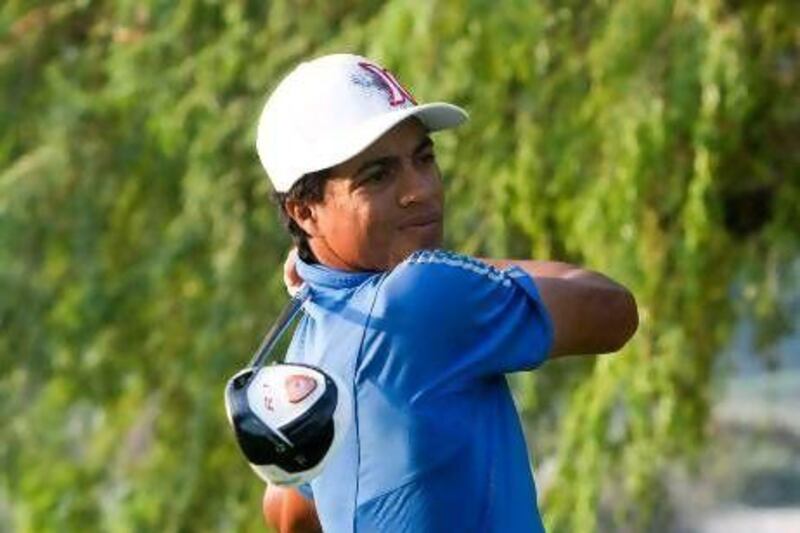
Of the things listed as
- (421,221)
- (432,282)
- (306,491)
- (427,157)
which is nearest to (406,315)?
(432,282)

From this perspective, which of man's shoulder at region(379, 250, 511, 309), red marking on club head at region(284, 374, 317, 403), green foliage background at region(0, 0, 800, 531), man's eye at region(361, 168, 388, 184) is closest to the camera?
red marking on club head at region(284, 374, 317, 403)

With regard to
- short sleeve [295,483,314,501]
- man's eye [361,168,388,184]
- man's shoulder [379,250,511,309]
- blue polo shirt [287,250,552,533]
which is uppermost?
man's eye [361,168,388,184]

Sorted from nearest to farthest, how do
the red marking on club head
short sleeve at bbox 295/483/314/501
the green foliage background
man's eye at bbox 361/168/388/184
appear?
the red marking on club head
man's eye at bbox 361/168/388/184
short sleeve at bbox 295/483/314/501
the green foliage background

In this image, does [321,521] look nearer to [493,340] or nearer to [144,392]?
[493,340]

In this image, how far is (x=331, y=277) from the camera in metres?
3.89

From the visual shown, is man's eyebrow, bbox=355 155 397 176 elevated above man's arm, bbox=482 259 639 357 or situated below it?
above

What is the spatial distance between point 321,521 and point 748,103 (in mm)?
3507

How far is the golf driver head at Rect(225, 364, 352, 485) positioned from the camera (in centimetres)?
364

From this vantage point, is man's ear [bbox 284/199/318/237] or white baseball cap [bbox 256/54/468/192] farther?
man's ear [bbox 284/199/318/237]

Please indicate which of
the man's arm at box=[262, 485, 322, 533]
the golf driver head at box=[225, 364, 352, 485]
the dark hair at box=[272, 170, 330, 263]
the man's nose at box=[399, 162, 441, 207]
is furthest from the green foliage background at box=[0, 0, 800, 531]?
the golf driver head at box=[225, 364, 352, 485]

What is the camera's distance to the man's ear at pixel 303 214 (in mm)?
3936

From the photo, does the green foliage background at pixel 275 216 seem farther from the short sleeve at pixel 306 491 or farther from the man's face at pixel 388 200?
the man's face at pixel 388 200

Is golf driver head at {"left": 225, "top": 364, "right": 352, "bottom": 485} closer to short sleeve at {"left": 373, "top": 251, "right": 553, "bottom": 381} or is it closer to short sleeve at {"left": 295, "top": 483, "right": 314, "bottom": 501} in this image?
short sleeve at {"left": 373, "top": 251, "right": 553, "bottom": 381}

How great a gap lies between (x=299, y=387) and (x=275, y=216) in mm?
4802
